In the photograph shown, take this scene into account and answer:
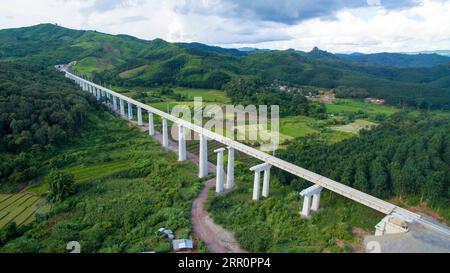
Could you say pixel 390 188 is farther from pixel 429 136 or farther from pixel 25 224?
pixel 25 224

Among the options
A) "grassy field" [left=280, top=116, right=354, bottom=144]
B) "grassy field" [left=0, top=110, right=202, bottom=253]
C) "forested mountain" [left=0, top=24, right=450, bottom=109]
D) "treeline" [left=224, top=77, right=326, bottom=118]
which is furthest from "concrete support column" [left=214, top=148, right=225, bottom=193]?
"forested mountain" [left=0, top=24, right=450, bottom=109]

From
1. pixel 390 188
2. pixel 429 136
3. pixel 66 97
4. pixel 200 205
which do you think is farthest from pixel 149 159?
pixel 429 136

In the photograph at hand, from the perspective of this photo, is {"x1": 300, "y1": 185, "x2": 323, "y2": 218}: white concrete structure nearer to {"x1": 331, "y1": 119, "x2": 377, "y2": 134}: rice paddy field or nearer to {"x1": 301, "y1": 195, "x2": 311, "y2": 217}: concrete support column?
{"x1": 301, "y1": 195, "x2": 311, "y2": 217}: concrete support column

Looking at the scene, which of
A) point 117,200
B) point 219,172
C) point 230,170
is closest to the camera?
point 117,200

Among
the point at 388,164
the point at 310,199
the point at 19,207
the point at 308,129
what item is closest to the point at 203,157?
the point at 310,199

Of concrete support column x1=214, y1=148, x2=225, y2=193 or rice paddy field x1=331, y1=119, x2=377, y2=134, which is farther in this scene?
rice paddy field x1=331, y1=119, x2=377, y2=134

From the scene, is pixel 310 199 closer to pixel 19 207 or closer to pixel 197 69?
pixel 19 207
